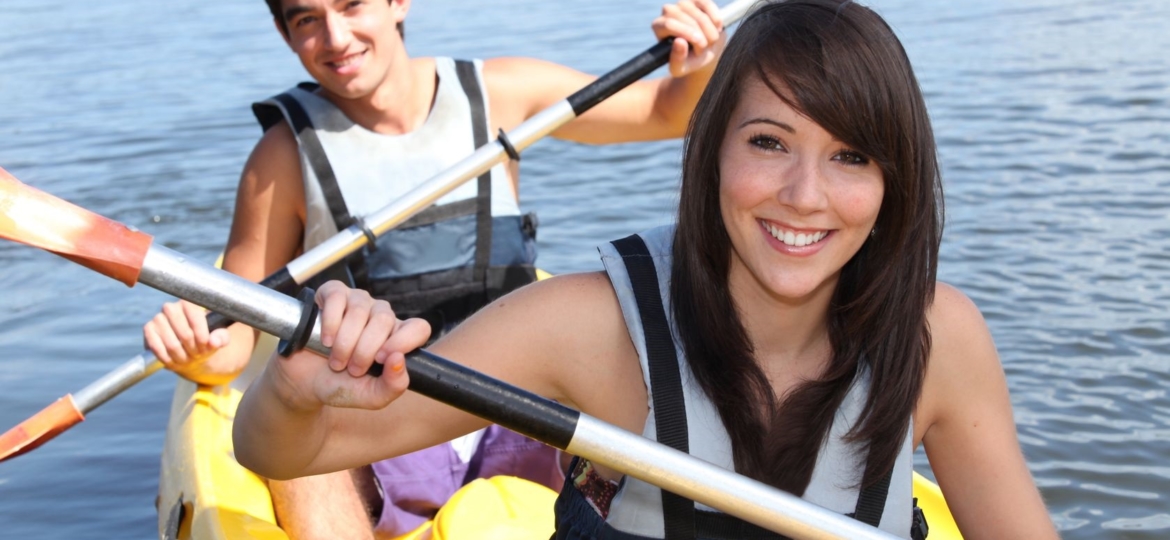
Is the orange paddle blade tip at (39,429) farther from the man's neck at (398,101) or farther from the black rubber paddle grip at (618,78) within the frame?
the black rubber paddle grip at (618,78)

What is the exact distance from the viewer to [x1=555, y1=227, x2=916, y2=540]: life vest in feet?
5.57

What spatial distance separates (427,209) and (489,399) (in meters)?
1.57

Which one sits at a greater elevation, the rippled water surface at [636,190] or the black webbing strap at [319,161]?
the black webbing strap at [319,161]

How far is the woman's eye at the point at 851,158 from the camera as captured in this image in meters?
1.65

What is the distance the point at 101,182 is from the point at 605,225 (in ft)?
9.61

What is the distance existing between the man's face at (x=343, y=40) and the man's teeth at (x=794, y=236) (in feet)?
4.74

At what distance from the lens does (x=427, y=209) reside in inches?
117

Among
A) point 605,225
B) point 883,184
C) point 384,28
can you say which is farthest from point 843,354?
point 605,225

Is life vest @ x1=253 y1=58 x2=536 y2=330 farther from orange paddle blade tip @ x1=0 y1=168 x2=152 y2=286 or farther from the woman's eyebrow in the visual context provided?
orange paddle blade tip @ x1=0 y1=168 x2=152 y2=286

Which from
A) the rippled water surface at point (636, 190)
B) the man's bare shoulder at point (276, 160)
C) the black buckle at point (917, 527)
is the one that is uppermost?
the man's bare shoulder at point (276, 160)

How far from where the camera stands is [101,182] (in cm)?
668

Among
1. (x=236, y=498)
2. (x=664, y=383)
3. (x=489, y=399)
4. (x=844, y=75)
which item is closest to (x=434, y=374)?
(x=489, y=399)

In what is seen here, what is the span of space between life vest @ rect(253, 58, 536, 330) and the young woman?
1112mm

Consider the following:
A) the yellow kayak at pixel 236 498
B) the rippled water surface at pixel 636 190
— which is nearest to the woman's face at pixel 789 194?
the rippled water surface at pixel 636 190
